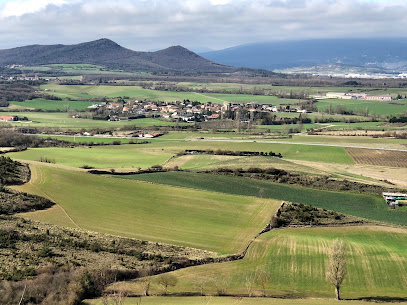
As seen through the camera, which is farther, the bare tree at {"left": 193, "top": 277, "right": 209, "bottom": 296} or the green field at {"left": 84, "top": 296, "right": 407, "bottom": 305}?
the bare tree at {"left": 193, "top": 277, "right": 209, "bottom": 296}

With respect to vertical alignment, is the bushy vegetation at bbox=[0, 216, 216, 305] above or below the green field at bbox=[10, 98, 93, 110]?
below

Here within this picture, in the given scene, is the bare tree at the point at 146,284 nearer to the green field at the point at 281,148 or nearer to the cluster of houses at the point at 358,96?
the green field at the point at 281,148

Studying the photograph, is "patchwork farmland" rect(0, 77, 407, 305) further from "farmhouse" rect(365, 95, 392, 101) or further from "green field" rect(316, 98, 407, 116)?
"farmhouse" rect(365, 95, 392, 101)

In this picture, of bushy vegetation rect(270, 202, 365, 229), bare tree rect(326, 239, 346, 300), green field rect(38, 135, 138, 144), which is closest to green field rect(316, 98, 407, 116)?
green field rect(38, 135, 138, 144)

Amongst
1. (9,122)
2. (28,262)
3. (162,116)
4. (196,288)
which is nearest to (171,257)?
(196,288)

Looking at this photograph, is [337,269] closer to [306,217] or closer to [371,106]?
[306,217]

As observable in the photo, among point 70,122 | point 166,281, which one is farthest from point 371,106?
point 166,281

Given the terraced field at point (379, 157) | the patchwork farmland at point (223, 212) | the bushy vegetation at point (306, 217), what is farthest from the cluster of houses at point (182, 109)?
the bushy vegetation at point (306, 217)
